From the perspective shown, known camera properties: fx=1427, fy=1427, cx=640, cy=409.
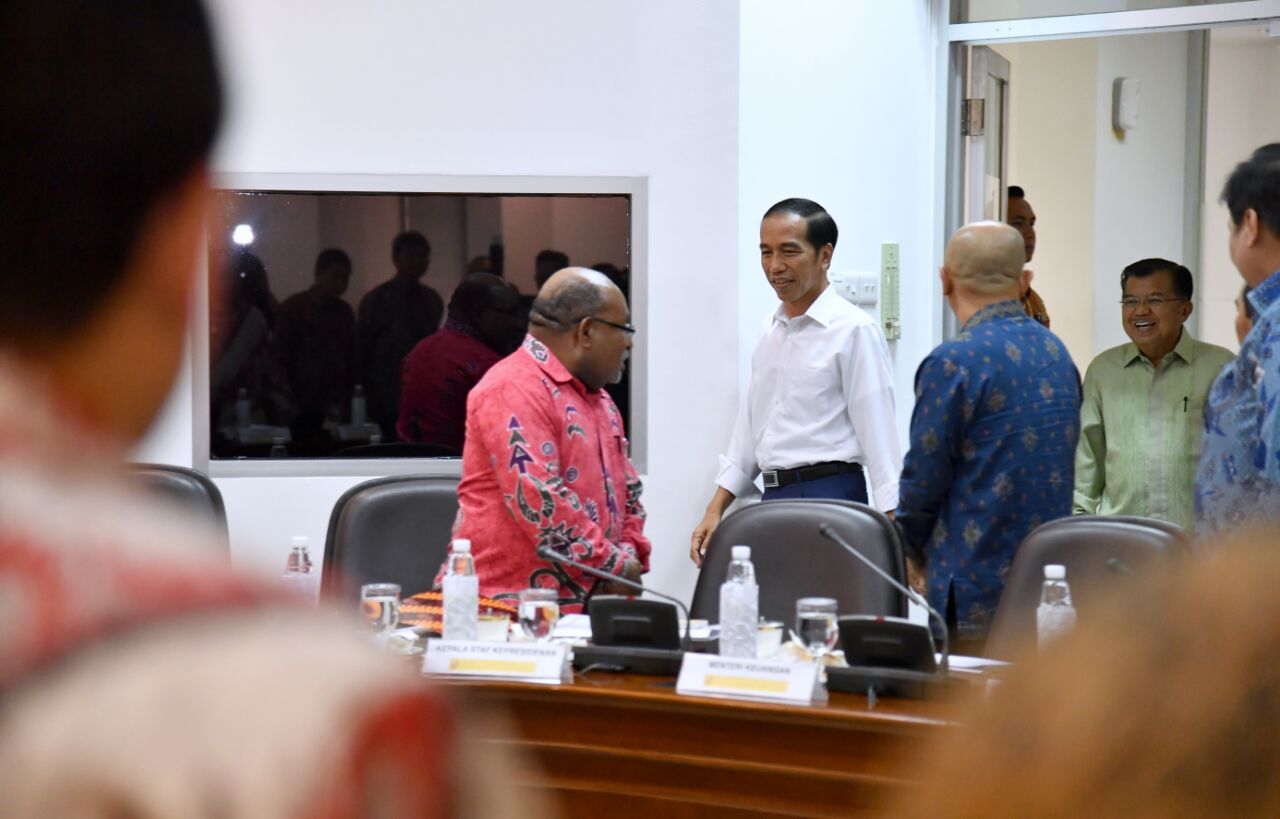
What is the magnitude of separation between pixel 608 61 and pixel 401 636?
2.31 metres

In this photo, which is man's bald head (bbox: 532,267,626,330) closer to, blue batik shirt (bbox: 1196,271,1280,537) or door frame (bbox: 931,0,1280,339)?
blue batik shirt (bbox: 1196,271,1280,537)

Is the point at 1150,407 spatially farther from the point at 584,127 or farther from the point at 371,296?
the point at 371,296

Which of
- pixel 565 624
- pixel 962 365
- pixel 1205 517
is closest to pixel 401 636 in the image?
pixel 565 624

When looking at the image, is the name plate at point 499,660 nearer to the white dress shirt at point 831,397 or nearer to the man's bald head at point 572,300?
the man's bald head at point 572,300

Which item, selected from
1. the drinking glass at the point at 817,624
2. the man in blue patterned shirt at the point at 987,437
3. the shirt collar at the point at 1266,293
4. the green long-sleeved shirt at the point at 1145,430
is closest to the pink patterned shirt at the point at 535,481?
the drinking glass at the point at 817,624

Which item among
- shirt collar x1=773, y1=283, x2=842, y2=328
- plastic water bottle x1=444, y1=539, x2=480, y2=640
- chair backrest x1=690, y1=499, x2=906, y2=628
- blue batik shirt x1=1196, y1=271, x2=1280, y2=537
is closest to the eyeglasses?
shirt collar x1=773, y1=283, x2=842, y2=328

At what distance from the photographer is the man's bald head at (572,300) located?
11.4 feet

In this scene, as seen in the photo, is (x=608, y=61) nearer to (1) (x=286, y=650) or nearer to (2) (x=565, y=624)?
(2) (x=565, y=624)

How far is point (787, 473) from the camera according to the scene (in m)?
4.41

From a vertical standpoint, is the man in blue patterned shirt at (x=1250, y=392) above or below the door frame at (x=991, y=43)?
below

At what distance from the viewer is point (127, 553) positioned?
0.38m

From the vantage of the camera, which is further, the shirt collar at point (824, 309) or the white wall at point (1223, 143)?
the white wall at point (1223, 143)

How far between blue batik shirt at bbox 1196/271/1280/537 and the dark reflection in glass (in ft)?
7.36

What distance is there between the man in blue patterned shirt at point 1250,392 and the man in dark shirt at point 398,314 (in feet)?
8.46
